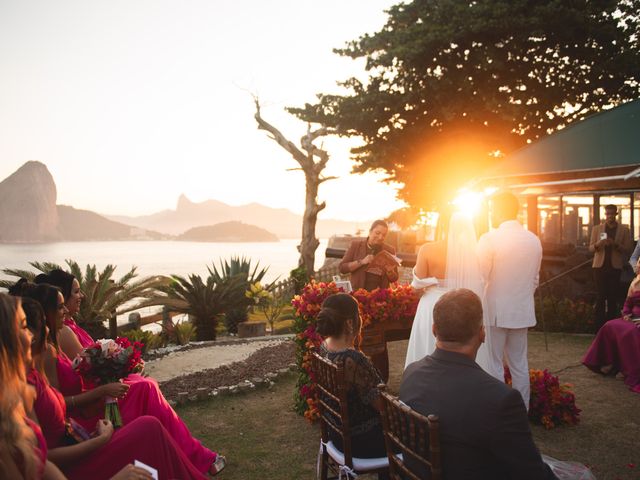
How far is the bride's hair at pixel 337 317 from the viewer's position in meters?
3.83

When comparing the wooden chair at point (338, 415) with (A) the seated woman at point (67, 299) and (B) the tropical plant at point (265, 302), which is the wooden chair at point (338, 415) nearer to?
(A) the seated woman at point (67, 299)

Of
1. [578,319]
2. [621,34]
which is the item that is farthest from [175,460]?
[621,34]

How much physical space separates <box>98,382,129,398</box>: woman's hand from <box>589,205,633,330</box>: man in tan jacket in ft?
30.1

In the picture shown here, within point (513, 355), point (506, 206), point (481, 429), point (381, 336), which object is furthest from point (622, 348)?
point (481, 429)

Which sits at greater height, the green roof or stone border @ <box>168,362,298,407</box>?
the green roof

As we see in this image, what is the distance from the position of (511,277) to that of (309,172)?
644 inches

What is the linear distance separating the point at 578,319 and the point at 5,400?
11396mm

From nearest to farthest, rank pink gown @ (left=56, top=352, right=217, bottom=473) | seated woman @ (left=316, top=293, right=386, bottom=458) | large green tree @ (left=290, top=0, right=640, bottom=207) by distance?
1. seated woman @ (left=316, top=293, right=386, bottom=458)
2. pink gown @ (left=56, top=352, right=217, bottom=473)
3. large green tree @ (left=290, top=0, right=640, bottom=207)

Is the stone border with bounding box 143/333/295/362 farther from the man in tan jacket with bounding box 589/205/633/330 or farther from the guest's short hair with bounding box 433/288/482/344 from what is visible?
the guest's short hair with bounding box 433/288/482/344

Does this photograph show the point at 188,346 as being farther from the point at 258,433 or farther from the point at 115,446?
the point at 115,446

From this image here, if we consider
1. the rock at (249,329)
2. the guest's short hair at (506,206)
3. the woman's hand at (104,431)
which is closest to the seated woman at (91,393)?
the woman's hand at (104,431)

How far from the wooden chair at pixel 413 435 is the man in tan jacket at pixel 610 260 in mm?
8728

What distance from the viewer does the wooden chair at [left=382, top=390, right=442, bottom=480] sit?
7.43 feet

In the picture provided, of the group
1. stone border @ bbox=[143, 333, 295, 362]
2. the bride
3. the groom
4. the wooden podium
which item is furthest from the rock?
the groom
